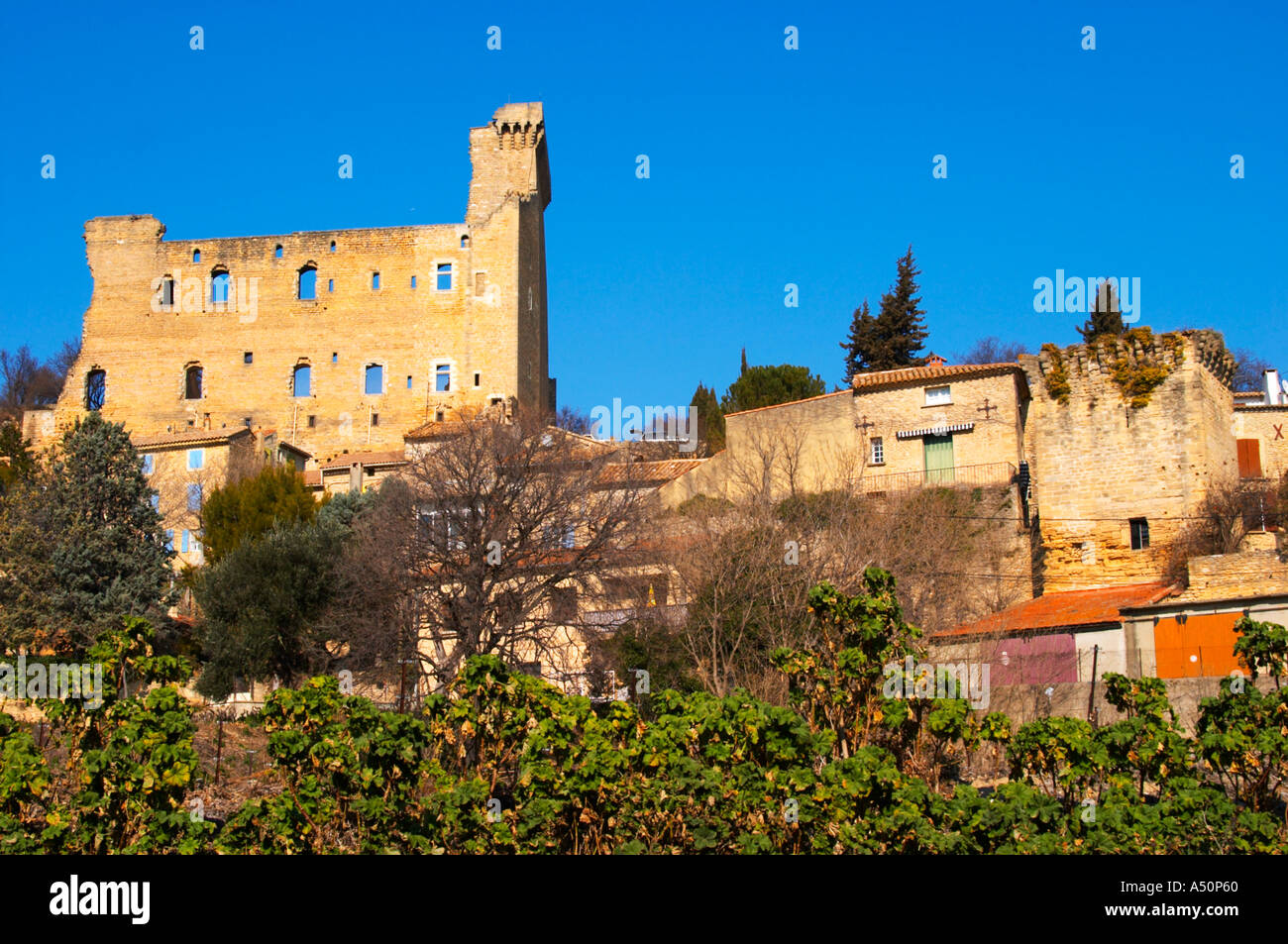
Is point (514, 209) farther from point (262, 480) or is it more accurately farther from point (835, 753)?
point (835, 753)

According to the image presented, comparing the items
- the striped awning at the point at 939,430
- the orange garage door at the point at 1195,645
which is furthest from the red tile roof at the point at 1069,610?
the striped awning at the point at 939,430

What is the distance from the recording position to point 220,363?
52.5 metres

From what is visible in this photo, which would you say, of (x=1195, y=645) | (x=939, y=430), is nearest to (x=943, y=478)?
(x=939, y=430)

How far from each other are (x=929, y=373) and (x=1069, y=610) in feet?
26.6

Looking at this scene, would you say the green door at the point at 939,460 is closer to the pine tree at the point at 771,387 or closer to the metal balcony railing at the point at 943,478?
the metal balcony railing at the point at 943,478

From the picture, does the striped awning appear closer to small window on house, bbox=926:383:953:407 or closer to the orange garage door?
small window on house, bbox=926:383:953:407

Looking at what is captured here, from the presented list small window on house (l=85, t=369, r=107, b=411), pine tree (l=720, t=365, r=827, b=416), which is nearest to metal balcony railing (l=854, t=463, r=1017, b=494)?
pine tree (l=720, t=365, r=827, b=416)

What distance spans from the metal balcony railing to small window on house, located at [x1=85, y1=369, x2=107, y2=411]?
3360 centimetres

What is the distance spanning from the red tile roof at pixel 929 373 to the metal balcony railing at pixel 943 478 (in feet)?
6.99

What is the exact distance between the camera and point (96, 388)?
53781 mm

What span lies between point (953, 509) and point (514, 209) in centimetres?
2800

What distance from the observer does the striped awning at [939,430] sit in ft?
101

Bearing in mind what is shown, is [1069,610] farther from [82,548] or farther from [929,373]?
[82,548]
